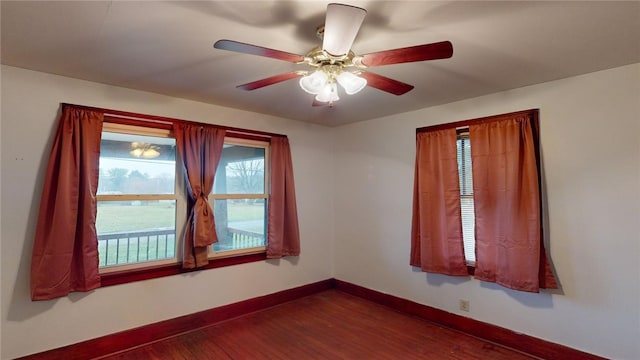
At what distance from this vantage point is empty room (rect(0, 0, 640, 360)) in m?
1.90

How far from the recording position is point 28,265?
8.20 ft

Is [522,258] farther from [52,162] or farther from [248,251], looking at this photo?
[52,162]

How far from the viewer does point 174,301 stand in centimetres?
318

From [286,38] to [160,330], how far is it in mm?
2952

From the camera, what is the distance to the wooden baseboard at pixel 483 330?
2662 mm

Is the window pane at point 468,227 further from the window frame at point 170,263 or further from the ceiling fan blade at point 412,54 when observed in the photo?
the window frame at point 170,263

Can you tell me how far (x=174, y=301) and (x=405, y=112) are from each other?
3.37 meters

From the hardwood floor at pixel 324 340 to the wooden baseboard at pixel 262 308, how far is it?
0.26 ft

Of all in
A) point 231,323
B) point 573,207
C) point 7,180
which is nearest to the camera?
point 7,180

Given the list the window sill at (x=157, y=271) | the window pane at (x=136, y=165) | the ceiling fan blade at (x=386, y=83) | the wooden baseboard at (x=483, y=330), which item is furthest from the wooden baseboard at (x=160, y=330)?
the ceiling fan blade at (x=386, y=83)

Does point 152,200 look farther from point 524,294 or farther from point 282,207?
point 524,294

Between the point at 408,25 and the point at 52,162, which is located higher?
the point at 408,25

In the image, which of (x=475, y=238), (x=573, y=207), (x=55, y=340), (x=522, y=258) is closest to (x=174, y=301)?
(x=55, y=340)

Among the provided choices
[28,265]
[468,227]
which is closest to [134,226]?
[28,265]
